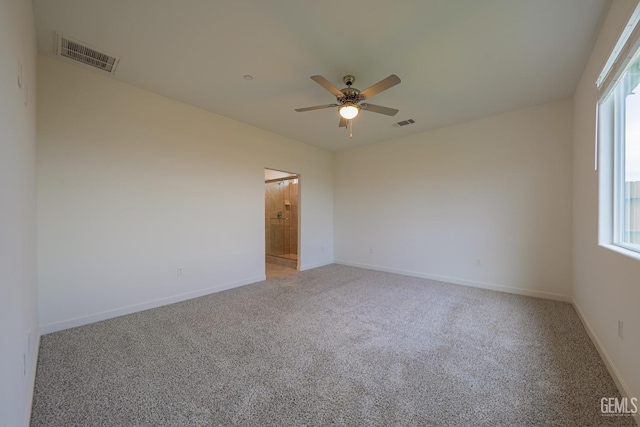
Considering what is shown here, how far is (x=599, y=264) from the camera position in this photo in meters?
2.19

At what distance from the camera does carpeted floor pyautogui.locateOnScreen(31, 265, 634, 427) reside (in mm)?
1479

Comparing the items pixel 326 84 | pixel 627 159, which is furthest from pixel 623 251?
pixel 326 84

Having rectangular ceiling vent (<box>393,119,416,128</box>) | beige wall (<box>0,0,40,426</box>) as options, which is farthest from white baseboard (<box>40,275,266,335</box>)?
rectangular ceiling vent (<box>393,119,416,128</box>)

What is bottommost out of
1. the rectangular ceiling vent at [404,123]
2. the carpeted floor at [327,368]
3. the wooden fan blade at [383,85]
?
the carpeted floor at [327,368]

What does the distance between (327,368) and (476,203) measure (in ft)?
11.6

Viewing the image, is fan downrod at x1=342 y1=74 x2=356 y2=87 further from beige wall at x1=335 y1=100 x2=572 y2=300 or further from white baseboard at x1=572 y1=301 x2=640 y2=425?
white baseboard at x1=572 y1=301 x2=640 y2=425

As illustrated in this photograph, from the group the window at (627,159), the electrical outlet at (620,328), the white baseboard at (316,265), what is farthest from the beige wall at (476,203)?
the electrical outlet at (620,328)

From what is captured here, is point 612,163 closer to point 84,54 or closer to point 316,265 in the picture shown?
point 316,265

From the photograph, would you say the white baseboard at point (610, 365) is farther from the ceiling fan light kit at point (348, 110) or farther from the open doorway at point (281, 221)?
the open doorway at point (281, 221)

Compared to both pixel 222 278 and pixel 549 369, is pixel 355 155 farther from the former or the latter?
pixel 549 369

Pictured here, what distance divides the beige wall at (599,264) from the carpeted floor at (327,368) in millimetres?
210

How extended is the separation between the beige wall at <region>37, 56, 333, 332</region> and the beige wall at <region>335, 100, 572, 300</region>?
2.46m

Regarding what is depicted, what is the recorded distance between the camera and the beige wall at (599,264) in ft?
5.09

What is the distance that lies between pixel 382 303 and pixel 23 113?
12.3ft
